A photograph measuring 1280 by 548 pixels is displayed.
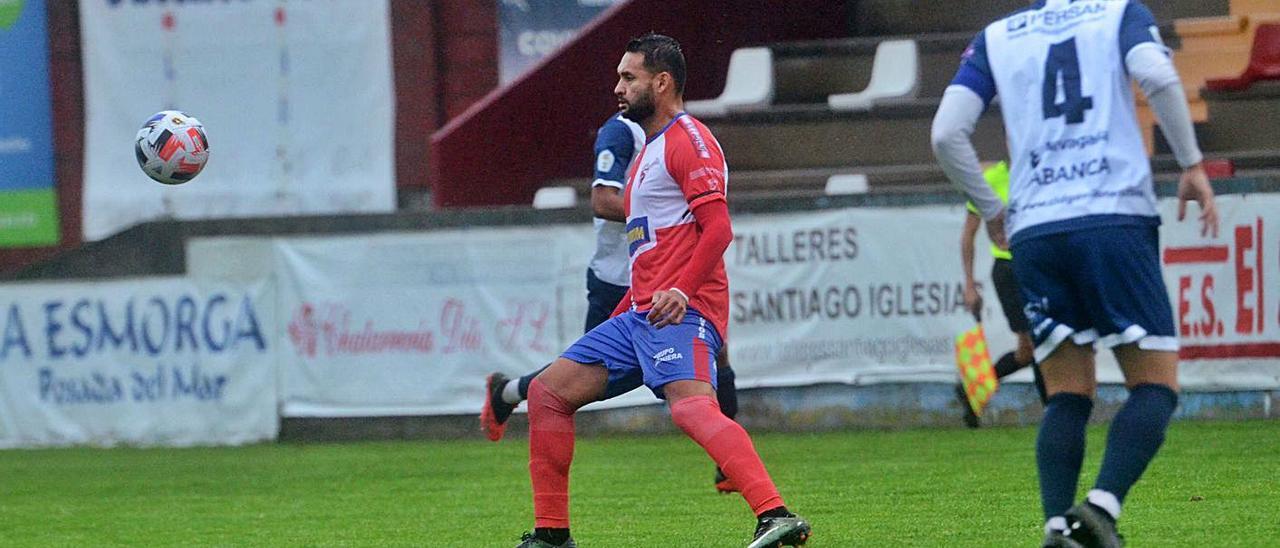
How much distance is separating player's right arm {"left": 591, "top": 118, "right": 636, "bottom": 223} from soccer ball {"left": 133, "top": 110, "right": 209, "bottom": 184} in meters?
2.44

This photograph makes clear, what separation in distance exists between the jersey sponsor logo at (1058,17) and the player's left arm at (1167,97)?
0.12 m

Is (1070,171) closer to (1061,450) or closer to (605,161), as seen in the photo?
(1061,450)

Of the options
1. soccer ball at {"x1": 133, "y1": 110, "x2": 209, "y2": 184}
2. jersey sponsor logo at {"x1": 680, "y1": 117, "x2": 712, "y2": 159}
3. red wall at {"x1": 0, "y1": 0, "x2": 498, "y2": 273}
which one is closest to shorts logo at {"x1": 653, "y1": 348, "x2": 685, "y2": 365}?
jersey sponsor logo at {"x1": 680, "y1": 117, "x2": 712, "y2": 159}

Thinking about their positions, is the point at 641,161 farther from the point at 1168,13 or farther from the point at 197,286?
the point at 1168,13

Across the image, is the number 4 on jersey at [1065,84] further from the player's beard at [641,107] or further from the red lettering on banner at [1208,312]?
the red lettering on banner at [1208,312]

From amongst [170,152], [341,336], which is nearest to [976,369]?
[341,336]

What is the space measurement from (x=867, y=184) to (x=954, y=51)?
206 cm

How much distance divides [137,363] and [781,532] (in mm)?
9520

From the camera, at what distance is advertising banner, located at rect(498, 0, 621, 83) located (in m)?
18.7

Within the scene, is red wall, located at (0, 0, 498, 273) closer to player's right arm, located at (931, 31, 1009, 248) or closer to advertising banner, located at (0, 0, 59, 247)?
advertising banner, located at (0, 0, 59, 247)

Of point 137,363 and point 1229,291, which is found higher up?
point 1229,291

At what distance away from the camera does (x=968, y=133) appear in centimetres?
557

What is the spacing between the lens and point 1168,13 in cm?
1641

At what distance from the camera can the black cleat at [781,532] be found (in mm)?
6137
